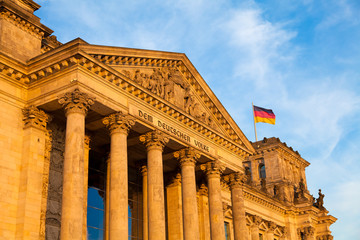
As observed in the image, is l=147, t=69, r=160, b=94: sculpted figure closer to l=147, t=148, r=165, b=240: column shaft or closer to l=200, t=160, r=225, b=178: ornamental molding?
l=147, t=148, r=165, b=240: column shaft

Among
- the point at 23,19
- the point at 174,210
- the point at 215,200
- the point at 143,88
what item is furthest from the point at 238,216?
the point at 23,19

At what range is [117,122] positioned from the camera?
27.1 meters

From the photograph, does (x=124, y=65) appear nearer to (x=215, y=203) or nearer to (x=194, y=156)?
(x=194, y=156)

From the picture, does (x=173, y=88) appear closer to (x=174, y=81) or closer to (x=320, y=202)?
(x=174, y=81)

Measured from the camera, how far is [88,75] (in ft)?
85.0

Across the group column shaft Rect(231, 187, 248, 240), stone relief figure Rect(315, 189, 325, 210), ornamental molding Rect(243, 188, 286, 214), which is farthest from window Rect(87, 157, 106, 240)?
stone relief figure Rect(315, 189, 325, 210)

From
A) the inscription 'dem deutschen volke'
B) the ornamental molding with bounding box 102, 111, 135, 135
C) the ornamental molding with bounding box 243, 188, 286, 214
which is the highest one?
the ornamental molding with bounding box 243, 188, 286, 214

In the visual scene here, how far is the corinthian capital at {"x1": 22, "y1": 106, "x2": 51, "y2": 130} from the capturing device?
25.9 m

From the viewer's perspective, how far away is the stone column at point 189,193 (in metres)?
31.3

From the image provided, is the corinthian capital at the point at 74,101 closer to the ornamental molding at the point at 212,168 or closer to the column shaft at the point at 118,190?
the column shaft at the point at 118,190

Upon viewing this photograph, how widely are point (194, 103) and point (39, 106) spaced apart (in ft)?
39.7

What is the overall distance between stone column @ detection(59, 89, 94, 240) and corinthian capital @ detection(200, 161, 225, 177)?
1268 cm

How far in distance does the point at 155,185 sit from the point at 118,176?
3.49m

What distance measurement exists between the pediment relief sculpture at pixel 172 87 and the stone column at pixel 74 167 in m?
4.73
